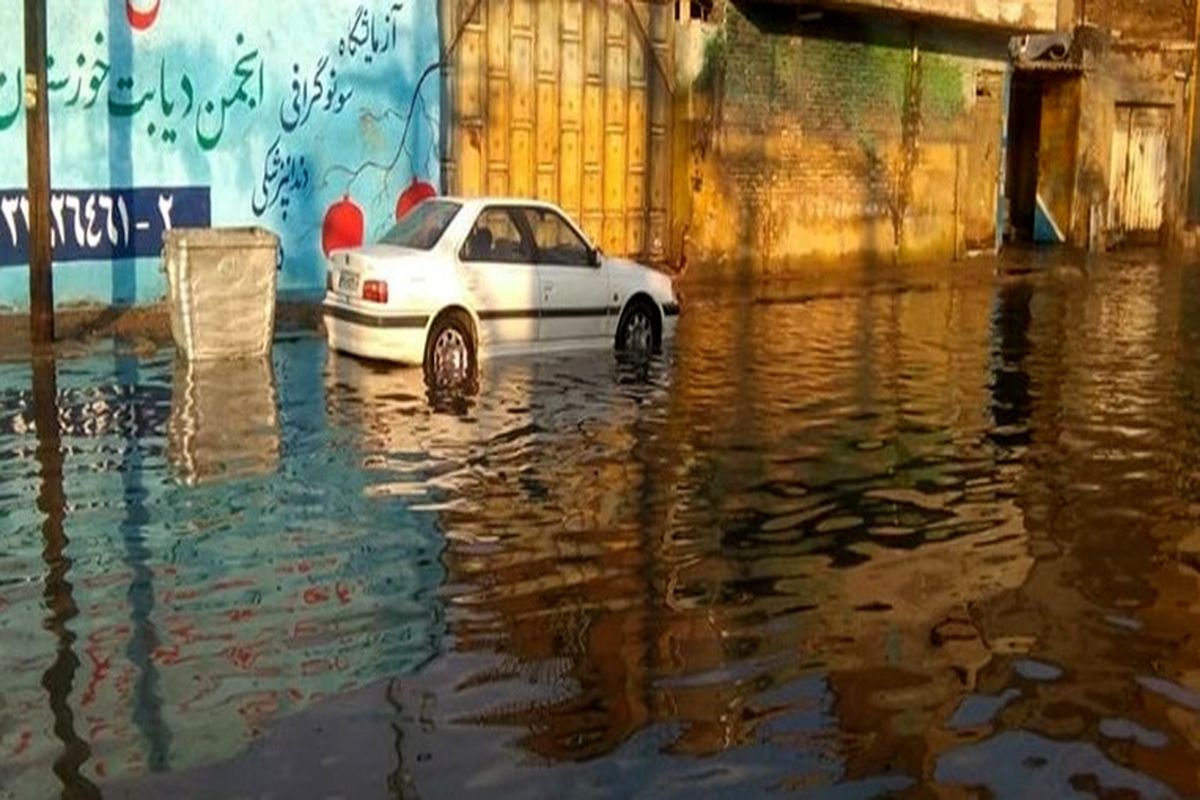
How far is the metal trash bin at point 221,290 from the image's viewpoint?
13219 millimetres

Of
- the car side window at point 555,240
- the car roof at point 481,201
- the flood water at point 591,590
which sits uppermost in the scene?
the car roof at point 481,201

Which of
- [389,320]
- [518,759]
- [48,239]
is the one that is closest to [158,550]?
[518,759]

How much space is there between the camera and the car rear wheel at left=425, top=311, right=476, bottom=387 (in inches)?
506

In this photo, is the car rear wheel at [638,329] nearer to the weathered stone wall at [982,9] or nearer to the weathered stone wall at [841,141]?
the weathered stone wall at [841,141]

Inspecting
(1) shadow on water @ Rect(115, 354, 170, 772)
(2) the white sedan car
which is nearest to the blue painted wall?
(2) the white sedan car

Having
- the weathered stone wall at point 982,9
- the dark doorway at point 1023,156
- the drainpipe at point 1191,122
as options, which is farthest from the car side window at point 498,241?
the drainpipe at point 1191,122

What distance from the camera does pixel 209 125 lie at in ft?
54.3

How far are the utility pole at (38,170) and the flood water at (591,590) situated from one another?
1539mm

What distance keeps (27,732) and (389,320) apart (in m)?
7.96

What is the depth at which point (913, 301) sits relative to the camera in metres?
21.5

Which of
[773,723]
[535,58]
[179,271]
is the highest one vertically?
[535,58]

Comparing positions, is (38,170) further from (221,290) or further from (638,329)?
(638,329)

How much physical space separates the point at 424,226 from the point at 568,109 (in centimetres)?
765

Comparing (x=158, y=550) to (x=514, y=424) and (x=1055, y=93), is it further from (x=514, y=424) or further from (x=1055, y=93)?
(x=1055, y=93)
